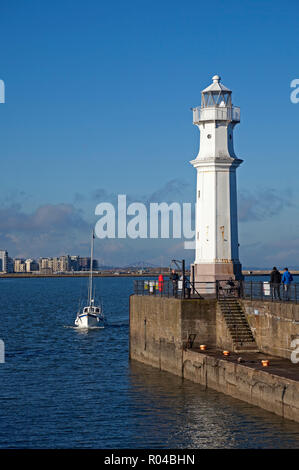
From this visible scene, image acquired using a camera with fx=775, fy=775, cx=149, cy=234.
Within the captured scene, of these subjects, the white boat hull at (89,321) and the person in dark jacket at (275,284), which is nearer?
the person in dark jacket at (275,284)

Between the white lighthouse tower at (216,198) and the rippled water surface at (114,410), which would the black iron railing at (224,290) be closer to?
the white lighthouse tower at (216,198)

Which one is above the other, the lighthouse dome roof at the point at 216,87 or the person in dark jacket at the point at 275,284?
the lighthouse dome roof at the point at 216,87

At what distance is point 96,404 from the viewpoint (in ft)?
93.7

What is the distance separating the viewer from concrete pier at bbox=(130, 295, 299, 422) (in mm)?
24906

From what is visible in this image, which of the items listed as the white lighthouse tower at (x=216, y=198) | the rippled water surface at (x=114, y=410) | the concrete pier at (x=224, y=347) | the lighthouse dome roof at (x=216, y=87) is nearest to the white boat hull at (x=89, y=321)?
the rippled water surface at (x=114, y=410)

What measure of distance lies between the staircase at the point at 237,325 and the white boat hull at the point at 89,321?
2753cm

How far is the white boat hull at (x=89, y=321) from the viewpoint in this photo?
197 feet

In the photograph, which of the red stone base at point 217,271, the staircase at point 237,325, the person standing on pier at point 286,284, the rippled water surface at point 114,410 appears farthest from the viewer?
the red stone base at point 217,271

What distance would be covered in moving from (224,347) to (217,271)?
20.6 ft

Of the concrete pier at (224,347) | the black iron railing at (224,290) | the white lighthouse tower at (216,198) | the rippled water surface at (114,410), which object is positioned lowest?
the rippled water surface at (114,410)

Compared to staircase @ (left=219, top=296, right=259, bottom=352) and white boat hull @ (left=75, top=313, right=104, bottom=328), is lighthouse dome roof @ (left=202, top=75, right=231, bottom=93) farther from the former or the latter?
white boat hull @ (left=75, top=313, right=104, bottom=328)

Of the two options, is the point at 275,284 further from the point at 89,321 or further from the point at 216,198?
the point at 89,321

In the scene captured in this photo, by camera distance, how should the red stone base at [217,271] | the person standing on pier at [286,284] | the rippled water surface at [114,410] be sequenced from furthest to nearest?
the red stone base at [217,271], the person standing on pier at [286,284], the rippled water surface at [114,410]
